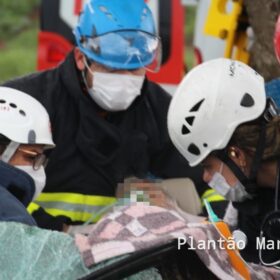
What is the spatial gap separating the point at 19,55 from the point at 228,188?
494 inches

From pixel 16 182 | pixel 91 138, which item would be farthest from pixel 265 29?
pixel 16 182

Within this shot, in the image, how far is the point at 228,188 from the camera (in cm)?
330

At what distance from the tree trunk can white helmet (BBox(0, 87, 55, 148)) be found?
144 cm

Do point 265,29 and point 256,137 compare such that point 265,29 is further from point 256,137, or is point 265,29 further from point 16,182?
point 16,182

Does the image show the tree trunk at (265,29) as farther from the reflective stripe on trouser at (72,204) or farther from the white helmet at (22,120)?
the white helmet at (22,120)

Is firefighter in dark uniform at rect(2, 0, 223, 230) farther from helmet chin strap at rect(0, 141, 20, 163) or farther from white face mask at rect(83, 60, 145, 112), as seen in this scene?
helmet chin strap at rect(0, 141, 20, 163)

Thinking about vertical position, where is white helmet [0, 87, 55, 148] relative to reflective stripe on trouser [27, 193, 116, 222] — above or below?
above

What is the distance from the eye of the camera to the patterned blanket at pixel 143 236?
245 cm

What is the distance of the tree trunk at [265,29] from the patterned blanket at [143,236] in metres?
2.25

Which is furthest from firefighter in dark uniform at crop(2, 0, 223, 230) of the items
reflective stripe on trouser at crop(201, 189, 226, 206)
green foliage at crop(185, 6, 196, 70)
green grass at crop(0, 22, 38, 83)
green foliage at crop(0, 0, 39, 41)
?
green foliage at crop(0, 0, 39, 41)

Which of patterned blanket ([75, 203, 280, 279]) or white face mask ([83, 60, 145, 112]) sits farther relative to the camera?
white face mask ([83, 60, 145, 112])

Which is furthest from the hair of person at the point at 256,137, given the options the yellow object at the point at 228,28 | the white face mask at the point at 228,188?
the yellow object at the point at 228,28

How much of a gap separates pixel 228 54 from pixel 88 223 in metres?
1.34

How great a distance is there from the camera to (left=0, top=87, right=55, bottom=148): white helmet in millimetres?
3539
